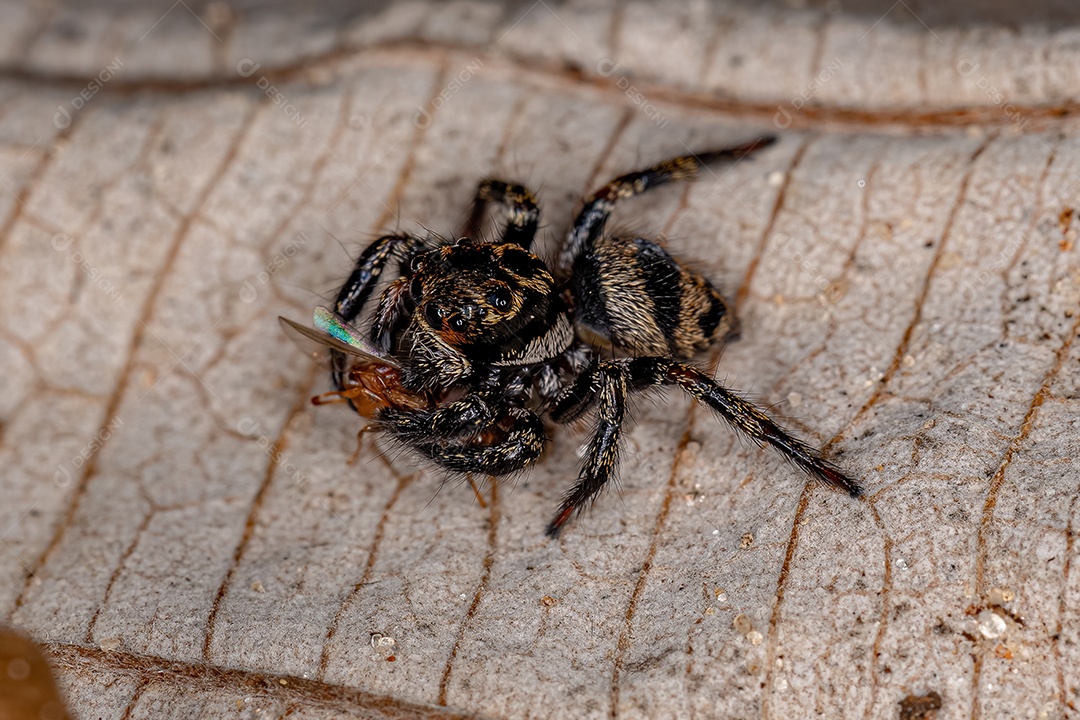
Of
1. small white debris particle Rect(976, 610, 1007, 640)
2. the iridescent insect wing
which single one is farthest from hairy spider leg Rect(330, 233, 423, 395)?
small white debris particle Rect(976, 610, 1007, 640)

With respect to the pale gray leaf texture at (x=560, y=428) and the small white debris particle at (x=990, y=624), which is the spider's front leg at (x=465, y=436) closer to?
the pale gray leaf texture at (x=560, y=428)

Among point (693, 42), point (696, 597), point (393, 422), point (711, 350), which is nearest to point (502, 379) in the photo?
point (393, 422)

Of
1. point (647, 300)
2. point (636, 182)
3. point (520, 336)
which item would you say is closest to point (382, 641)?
point (520, 336)

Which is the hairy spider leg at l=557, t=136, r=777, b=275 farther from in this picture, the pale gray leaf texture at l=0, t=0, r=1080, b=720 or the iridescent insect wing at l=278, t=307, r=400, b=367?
the iridescent insect wing at l=278, t=307, r=400, b=367

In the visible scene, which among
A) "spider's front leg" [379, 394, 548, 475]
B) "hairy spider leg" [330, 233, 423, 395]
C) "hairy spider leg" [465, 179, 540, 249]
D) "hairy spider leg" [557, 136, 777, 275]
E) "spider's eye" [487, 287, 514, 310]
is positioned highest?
"hairy spider leg" [557, 136, 777, 275]

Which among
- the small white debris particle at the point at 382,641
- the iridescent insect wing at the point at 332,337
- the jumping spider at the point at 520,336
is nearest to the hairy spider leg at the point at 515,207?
the jumping spider at the point at 520,336
